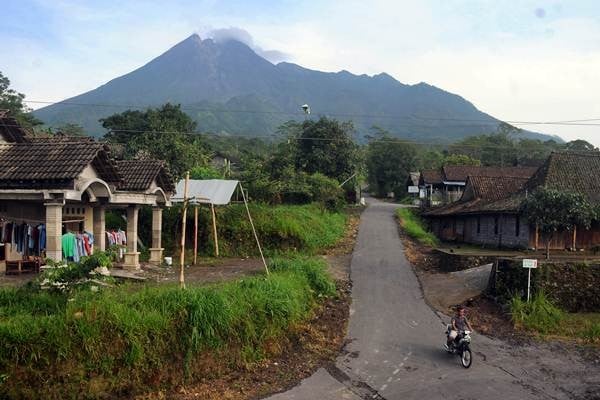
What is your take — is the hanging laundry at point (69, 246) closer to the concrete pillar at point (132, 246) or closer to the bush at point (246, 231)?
the concrete pillar at point (132, 246)

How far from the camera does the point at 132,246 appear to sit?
64.0 feet

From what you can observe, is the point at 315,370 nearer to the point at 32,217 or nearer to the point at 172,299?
the point at 172,299

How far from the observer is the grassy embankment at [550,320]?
1633cm

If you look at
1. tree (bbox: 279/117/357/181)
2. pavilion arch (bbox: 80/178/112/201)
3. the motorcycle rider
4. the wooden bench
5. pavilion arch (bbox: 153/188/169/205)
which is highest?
tree (bbox: 279/117/357/181)

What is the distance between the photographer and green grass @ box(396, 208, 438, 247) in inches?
1208

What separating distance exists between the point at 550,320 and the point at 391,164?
48399 mm

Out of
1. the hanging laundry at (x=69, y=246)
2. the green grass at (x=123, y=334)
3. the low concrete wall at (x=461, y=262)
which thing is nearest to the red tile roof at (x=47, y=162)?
the hanging laundry at (x=69, y=246)

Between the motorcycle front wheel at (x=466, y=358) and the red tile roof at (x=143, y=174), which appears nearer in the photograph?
the motorcycle front wheel at (x=466, y=358)

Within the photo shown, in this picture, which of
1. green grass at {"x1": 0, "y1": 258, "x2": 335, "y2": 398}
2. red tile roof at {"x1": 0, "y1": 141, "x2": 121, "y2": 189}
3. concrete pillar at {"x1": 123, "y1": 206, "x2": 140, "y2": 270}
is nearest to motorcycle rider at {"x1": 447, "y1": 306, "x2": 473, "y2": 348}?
green grass at {"x1": 0, "y1": 258, "x2": 335, "y2": 398}

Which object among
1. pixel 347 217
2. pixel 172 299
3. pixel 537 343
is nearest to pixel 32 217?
pixel 172 299

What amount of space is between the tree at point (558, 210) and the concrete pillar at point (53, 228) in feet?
59.5

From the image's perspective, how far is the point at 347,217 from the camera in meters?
37.3

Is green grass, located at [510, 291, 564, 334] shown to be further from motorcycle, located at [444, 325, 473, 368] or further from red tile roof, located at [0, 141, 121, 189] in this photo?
red tile roof, located at [0, 141, 121, 189]

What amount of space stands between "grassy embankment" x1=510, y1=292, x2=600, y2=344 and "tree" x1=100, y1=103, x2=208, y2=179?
68.0 feet
